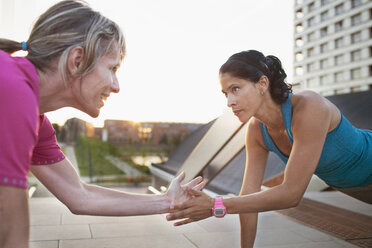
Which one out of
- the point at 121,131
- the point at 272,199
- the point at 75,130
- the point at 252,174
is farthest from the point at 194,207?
the point at 75,130

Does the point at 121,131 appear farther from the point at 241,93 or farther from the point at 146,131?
the point at 241,93

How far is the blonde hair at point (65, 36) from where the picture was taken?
1.44m

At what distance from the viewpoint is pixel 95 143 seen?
73.6m

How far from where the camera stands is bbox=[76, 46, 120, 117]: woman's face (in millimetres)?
1601

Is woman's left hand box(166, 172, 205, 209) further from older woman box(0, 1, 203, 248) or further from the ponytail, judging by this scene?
the ponytail

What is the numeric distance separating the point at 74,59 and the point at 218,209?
1.39 metres

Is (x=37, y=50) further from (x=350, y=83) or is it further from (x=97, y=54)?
(x=350, y=83)

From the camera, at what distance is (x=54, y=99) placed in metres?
1.62

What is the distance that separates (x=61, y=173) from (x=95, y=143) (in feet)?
243

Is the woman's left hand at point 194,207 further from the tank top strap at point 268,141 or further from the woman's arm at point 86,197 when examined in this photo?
the tank top strap at point 268,141

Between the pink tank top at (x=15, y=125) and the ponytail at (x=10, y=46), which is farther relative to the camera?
the ponytail at (x=10, y=46)

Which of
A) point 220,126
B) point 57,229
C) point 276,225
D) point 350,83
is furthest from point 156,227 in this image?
point 350,83

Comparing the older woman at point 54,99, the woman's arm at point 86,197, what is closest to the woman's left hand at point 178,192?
the older woman at point 54,99

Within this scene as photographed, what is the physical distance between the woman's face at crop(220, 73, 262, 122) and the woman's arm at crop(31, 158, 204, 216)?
2.87ft
